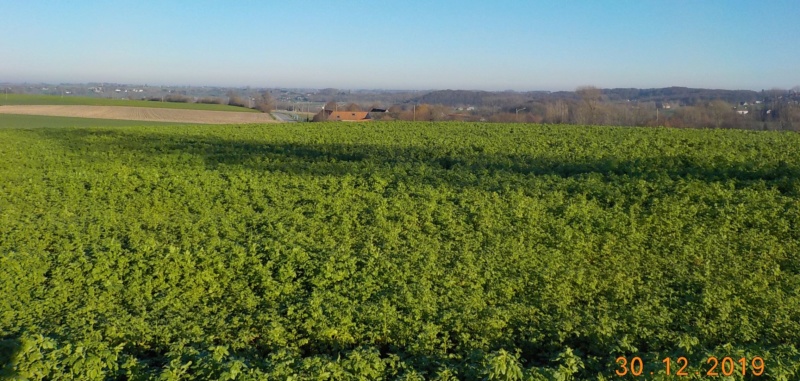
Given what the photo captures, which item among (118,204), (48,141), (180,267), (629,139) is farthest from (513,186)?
(48,141)

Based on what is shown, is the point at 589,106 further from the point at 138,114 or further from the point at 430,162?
the point at 138,114

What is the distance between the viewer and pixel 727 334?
21.0 feet

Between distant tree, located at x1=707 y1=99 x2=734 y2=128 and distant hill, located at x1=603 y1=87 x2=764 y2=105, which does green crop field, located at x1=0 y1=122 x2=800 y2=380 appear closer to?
distant tree, located at x1=707 y1=99 x2=734 y2=128

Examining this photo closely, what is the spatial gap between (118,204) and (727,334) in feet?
37.6

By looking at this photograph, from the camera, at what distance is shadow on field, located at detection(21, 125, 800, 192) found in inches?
589

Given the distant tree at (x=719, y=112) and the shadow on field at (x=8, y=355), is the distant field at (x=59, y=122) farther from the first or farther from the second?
the shadow on field at (x=8, y=355)

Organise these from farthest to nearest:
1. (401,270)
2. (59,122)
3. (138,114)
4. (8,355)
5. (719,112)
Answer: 1. (138,114)
2. (59,122)
3. (719,112)
4. (401,270)
5. (8,355)

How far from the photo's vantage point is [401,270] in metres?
8.24

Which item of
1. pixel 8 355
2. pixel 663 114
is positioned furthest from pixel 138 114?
pixel 8 355

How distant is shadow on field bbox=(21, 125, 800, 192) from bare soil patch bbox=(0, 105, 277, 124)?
3038 centimetres
